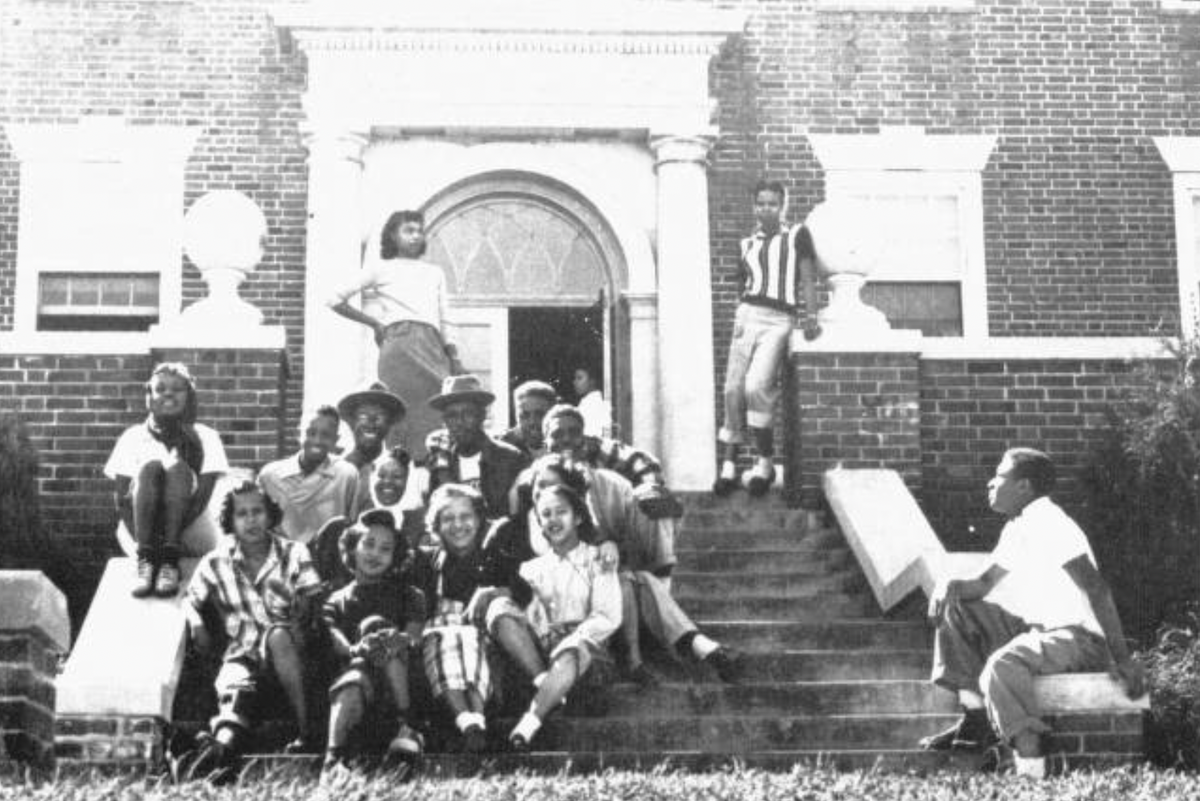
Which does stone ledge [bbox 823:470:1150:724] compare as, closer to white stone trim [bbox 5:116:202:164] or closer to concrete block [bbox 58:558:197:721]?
concrete block [bbox 58:558:197:721]

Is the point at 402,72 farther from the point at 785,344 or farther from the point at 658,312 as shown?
the point at 785,344

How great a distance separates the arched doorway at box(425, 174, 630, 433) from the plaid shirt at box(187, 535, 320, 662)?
7.17m

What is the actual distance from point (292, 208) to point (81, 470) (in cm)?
393

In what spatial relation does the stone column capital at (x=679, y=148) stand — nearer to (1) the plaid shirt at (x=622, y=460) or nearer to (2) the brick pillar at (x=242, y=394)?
(2) the brick pillar at (x=242, y=394)

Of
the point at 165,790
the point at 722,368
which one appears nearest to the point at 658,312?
the point at 722,368

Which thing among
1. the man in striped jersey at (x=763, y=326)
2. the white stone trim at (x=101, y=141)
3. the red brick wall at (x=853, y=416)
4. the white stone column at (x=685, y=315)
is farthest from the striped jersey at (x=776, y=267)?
the white stone trim at (x=101, y=141)

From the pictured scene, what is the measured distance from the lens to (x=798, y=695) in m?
10.5

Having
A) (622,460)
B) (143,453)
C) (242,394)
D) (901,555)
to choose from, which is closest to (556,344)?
(242,394)

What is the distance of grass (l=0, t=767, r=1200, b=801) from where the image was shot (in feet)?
27.8

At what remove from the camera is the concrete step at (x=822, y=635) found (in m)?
11.4

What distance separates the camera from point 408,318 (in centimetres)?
1381

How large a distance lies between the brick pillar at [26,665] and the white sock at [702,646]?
280 cm

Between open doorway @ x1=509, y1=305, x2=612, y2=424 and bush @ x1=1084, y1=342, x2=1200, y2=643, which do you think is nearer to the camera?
bush @ x1=1084, y1=342, x2=1200, y2=643

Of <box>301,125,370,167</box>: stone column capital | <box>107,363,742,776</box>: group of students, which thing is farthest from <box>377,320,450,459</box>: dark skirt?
<box>301,125,370,167</box>: stone column capital
